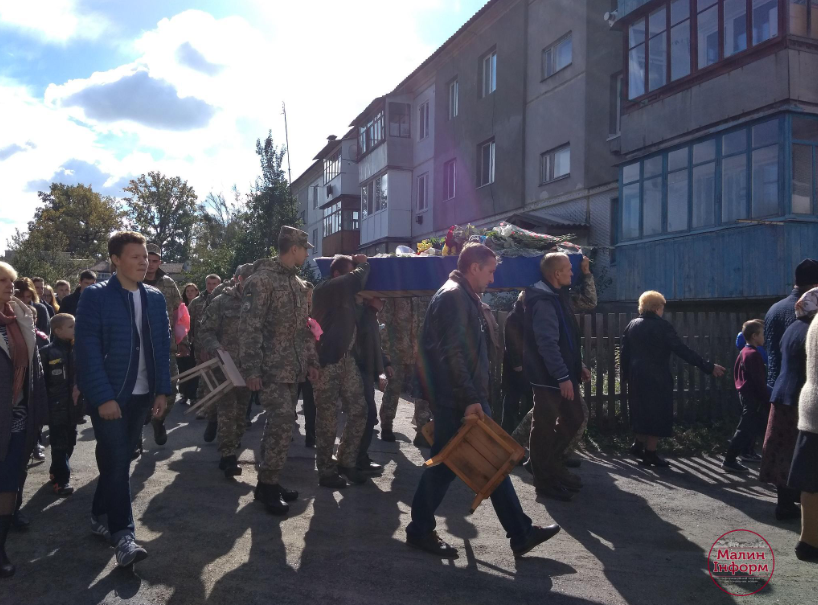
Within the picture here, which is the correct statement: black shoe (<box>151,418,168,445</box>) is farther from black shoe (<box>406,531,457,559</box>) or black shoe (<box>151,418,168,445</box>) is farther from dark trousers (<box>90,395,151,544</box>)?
black shoe (<box>406,531,457,559</box>)

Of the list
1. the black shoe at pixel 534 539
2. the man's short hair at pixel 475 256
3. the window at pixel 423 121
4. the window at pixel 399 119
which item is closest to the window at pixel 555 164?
the window at pixel 423 121

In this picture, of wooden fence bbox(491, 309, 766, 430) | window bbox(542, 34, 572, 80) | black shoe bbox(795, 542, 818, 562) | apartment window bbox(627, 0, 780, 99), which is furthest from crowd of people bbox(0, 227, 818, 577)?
window bbox(542, 34, 572, 80)

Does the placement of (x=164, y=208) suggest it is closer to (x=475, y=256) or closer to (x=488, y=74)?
(x=488, y=74)

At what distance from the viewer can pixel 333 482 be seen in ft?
19.7

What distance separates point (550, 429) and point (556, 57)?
16797mm

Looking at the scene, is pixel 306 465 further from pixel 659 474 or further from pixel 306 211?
pixel 306 211

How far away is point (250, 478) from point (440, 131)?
22996 mm

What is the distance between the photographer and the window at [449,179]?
1053 inches

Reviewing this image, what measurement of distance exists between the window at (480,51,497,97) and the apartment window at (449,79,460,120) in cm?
174

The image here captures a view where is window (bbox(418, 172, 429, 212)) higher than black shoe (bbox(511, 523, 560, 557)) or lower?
higher

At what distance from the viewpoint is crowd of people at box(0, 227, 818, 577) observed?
13.7ft

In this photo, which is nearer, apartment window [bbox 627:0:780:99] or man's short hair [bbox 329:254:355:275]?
man's short hair [bbox 329:254:355:275]

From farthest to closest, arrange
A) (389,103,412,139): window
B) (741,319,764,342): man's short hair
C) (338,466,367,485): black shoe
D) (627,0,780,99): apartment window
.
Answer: (389,103,412,139): window
(627,0,780,99): apartment window
(741,319,764,342): man's short hair
(338,466,367,485): black shoe

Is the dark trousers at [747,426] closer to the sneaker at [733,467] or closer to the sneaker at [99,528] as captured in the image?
the sneaker at [733,467]
